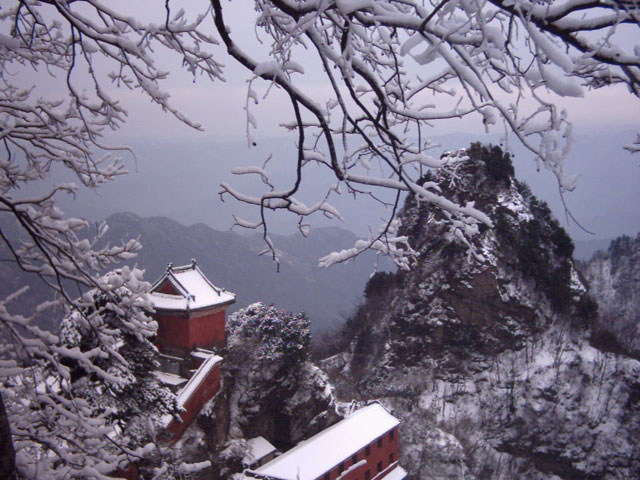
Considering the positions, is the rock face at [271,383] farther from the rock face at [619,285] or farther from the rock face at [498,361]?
the rock face at [619,285]

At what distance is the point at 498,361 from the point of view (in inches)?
706

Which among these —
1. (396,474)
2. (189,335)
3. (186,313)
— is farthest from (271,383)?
(396,474)

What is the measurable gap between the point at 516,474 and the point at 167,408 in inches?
523

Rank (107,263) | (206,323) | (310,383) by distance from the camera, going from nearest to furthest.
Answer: (107,263) → (206,323) → (310,383)

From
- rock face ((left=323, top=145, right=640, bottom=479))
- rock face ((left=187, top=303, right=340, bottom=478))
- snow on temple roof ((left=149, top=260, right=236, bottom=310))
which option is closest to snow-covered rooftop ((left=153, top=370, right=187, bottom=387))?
rock face ((left=187, top=303, right=340, bottom=478))

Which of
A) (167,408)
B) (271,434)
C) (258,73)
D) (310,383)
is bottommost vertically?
(271,434)

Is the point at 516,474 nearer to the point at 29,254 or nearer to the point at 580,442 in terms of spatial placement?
the point at 580,442

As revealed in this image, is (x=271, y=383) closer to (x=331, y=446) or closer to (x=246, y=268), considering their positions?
(x=331, y=446)

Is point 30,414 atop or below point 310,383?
atop

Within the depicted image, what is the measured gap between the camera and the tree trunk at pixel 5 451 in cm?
178

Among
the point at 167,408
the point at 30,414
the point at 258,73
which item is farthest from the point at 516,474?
the point at 258,73

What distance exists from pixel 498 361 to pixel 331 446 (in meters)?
9.87

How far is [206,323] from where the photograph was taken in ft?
38.3

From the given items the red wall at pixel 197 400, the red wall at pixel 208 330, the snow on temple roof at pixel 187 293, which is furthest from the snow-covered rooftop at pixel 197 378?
the snow on temple roof at pixel 187 293
